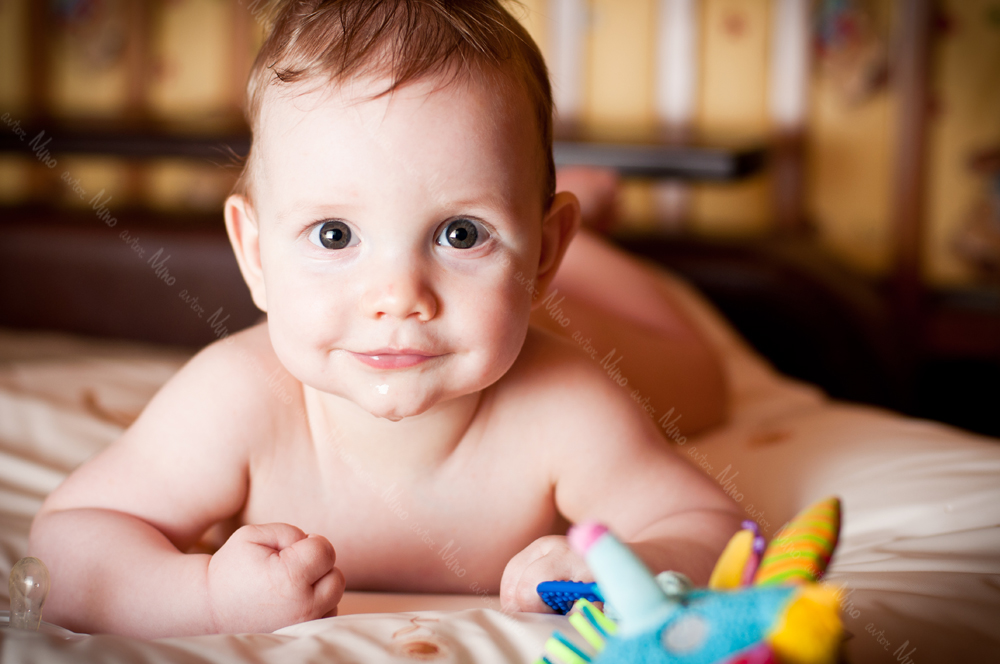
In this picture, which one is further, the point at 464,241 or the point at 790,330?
the point at 790,330

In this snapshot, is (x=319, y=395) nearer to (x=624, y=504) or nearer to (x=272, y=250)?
(x=272, y=250)

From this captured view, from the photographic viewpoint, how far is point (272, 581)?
0.63 m

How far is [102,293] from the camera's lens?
193cm

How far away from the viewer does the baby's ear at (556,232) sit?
79 cm

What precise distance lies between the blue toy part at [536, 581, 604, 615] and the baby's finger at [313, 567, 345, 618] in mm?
155

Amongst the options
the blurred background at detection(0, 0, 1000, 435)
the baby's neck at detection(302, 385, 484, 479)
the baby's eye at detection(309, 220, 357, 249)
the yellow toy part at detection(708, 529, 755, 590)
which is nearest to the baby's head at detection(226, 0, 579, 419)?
the baby's eye at detection(309, 220, 357, 249)

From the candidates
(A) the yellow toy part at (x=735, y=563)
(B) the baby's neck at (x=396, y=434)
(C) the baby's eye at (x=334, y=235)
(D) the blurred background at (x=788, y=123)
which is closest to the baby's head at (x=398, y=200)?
(C) the baby's eye at (x=334, y=235)

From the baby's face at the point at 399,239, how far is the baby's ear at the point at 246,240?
101 mm

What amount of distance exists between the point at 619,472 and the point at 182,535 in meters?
0.38

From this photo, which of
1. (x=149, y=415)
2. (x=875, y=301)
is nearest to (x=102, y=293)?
(x=149, y=415)

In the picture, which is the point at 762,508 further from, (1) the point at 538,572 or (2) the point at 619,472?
(1) the point at 538,572

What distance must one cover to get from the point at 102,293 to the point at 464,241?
4.99 ft

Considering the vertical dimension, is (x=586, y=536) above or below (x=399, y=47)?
below

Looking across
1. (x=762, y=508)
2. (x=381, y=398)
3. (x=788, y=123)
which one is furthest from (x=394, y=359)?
(x=788, y=123)
